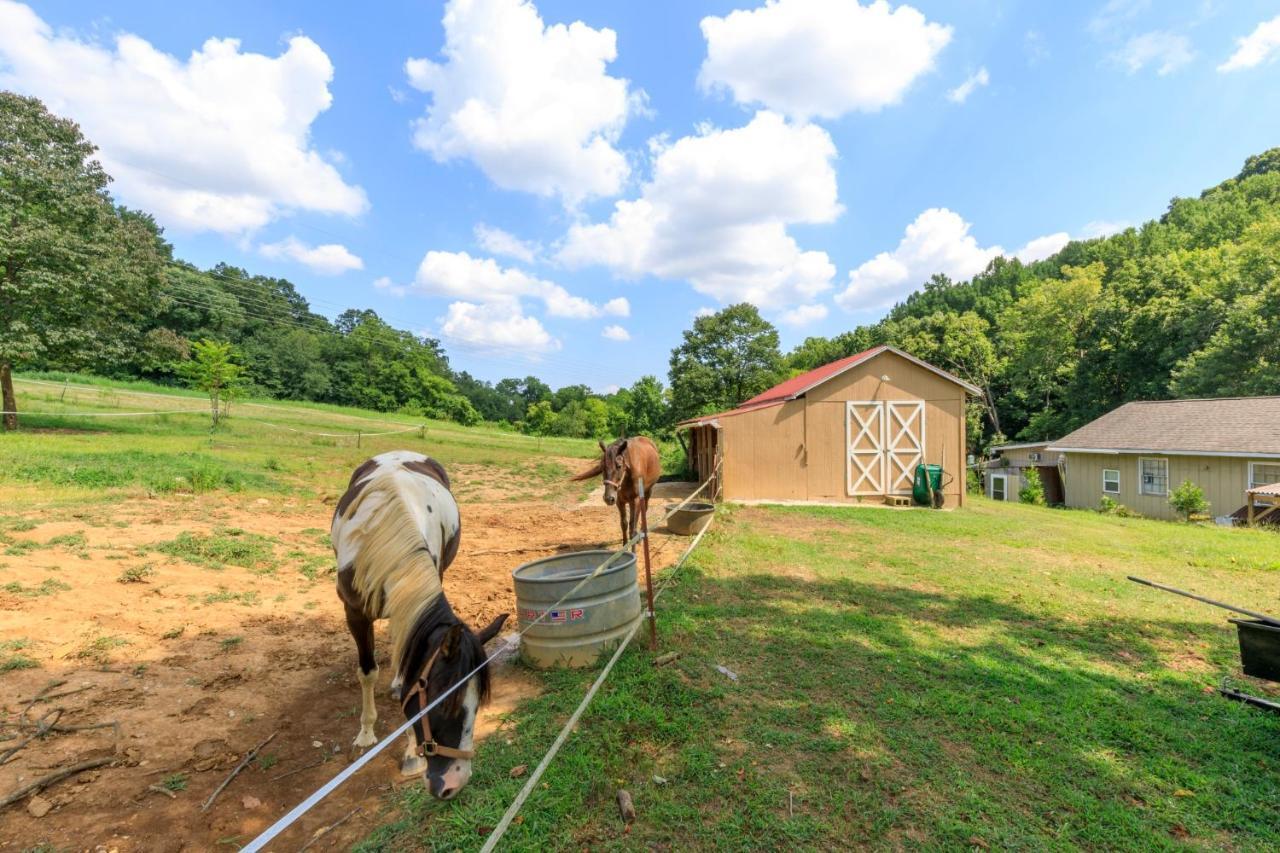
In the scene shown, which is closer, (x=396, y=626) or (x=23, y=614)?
(x=396, y=626)

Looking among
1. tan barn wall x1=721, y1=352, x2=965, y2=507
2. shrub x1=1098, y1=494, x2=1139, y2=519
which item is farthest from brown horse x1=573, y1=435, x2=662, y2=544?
shrub x1=1098, y1=494, x2=1139, y2=519

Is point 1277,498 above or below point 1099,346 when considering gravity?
below

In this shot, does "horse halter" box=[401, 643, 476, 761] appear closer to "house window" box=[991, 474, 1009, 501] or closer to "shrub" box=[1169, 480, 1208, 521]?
"shrub" box=[1169, 480, 1208, 521]

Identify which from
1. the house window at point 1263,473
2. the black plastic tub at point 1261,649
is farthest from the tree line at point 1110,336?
the black plastic tub at point 1261,649

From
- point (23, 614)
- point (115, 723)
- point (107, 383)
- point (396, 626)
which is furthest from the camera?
point (107, 383)

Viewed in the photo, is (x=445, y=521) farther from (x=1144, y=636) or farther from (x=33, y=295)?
(x=33, y=295)

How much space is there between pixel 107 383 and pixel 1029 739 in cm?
4200

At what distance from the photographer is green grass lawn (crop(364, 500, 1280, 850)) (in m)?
2.27

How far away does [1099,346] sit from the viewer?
96.5 ft

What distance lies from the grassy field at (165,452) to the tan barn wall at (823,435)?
21.4 ft

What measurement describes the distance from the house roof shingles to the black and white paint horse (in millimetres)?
22509

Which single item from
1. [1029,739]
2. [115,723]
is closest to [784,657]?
[1029,739]

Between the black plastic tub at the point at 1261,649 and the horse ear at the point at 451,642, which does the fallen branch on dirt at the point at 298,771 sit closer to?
the horse ear at the point at 451,642

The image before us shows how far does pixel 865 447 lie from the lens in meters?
13.2
